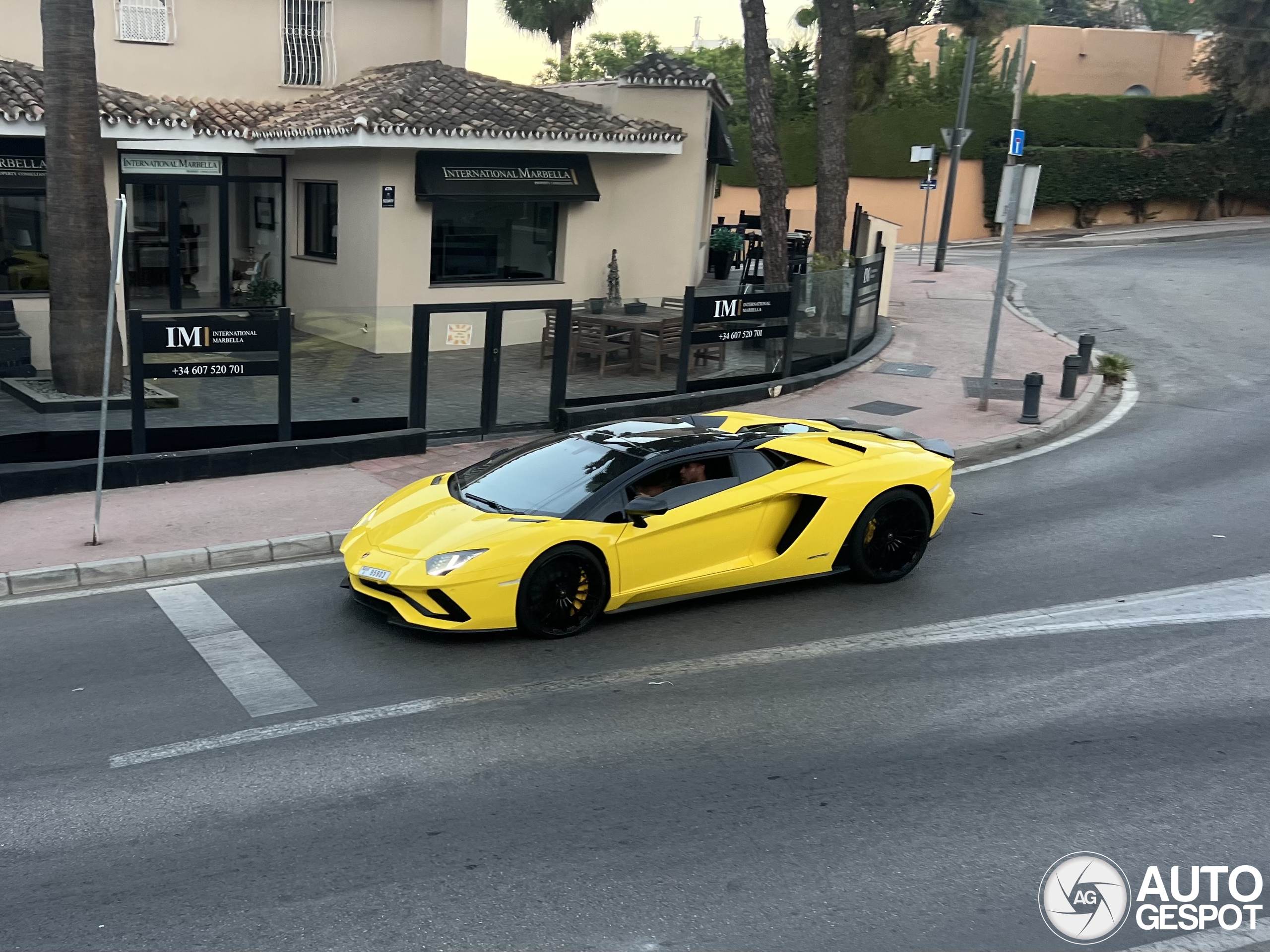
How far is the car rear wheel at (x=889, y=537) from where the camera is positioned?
948 centimetres

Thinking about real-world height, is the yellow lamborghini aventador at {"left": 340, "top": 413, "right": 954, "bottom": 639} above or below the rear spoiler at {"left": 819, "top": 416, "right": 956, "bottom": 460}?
below

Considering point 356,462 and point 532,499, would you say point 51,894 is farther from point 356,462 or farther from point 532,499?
point 356,462

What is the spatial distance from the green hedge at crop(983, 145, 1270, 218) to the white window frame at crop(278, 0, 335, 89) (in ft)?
88.4

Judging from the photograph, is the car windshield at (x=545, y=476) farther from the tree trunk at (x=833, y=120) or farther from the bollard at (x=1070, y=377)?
the tree trunk at (x=833, y=120)

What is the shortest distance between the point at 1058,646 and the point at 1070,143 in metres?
39.9

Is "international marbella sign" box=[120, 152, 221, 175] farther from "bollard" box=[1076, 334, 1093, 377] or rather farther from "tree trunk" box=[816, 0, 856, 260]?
"bollard" box=[1076, 334, 1093, 377]

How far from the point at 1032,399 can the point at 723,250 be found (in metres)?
14.1

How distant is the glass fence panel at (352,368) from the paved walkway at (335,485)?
1.96 feet

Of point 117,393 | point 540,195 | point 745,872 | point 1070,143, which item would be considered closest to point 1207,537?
point 745,872

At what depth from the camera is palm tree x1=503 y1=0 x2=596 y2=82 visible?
53094 millimetres

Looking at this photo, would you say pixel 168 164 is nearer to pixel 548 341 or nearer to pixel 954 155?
pixel 548 341

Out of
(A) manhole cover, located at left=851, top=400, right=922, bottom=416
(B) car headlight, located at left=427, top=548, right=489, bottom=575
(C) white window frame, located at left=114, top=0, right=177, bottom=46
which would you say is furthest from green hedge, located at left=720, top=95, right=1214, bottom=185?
(B) car headlight, located at left=427, top=548, right=489, bottom=575

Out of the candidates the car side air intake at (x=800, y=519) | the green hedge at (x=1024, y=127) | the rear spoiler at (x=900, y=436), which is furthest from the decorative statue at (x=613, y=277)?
the green hedge at (x=1024, y=127)

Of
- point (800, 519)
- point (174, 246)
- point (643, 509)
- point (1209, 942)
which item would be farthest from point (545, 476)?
point (174, 246)
